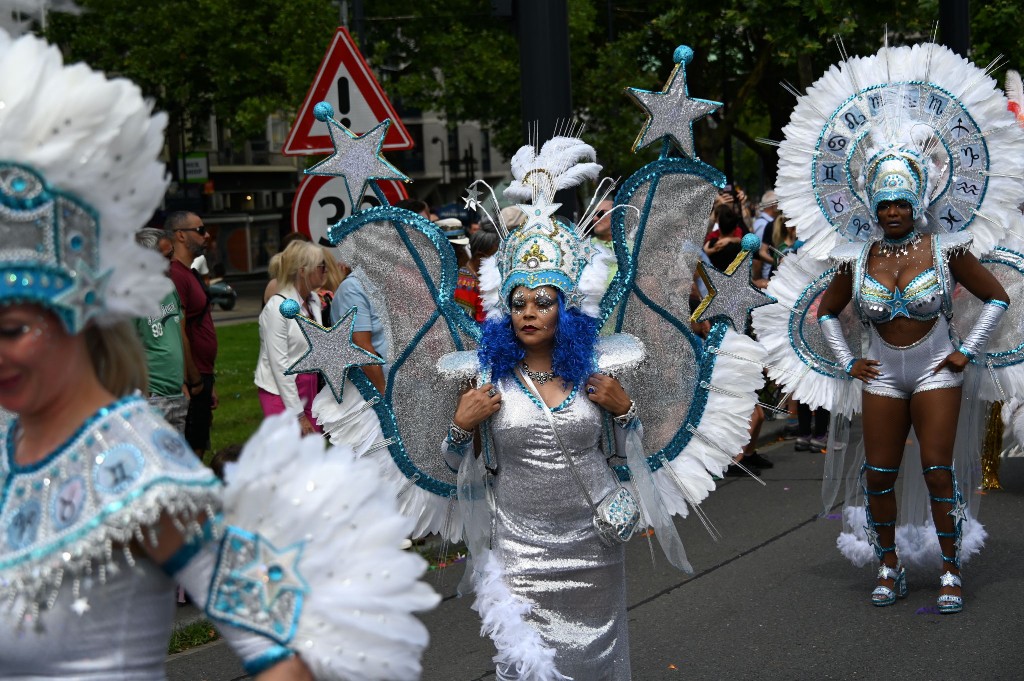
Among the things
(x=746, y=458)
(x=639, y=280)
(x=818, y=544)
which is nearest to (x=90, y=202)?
(x=639, y=280)

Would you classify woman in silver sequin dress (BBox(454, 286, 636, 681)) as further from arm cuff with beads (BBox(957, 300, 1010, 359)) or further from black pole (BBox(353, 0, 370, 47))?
black pole (BBox(353, 0, 370, 47))

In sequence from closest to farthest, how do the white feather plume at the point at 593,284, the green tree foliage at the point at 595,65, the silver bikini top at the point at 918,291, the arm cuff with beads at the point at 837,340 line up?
the white feather plume at the point at 593,284 → the silver bikini top at the point at 918,291 → the arm cuff with beads at the point at 837,340 → the green tree foliage at the point at 595,65

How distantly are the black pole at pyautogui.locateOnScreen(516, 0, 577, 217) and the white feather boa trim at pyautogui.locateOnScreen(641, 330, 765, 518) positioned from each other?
8.92 ft

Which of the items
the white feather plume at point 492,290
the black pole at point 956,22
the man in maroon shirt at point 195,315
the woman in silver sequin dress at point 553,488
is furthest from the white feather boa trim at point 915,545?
the black pole at point 956,22

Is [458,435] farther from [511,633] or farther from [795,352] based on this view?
[795,352]

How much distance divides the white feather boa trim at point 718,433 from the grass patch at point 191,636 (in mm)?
2608

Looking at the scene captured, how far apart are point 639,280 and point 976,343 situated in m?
2.17

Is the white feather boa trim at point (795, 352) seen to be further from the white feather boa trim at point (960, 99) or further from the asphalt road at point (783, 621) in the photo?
the asphalt road at point (783, 621)

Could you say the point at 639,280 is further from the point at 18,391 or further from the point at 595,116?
the point at 595,116

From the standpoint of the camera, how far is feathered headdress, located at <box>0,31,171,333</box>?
206 cm

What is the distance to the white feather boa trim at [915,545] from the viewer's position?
673cm

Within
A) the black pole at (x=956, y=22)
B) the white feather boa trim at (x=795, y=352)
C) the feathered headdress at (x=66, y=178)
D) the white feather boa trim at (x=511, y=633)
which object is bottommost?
the white feather boa trim at (x=511, y=633)

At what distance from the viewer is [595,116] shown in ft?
80.7

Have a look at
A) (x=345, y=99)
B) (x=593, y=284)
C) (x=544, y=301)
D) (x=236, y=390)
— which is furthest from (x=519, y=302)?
(x=236, y=390)
